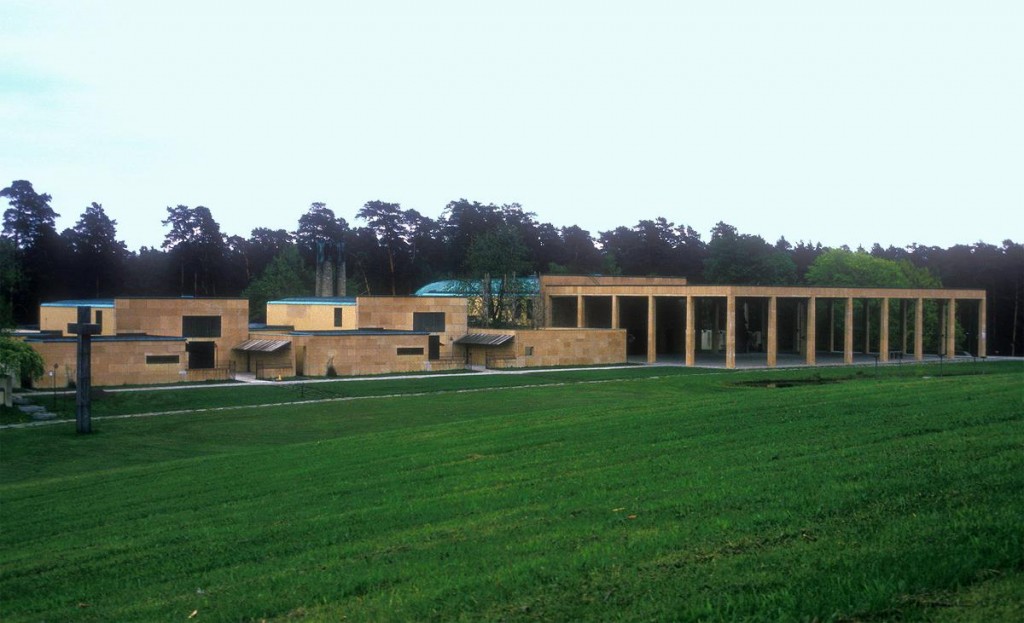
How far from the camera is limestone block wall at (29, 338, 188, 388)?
45.4 m

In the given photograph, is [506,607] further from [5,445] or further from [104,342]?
[104,342]

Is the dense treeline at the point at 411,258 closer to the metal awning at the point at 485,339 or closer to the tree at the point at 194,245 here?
the tree at the point at 194,245

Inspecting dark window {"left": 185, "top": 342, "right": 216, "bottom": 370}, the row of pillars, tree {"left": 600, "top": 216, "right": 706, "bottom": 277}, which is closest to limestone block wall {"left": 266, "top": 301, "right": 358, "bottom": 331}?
dark window {"left": 185, "top": 342, "right": 216, "bottom": 370}

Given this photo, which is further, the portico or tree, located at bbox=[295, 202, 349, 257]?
tree, located at bbox=[295, 202, 349, 257]

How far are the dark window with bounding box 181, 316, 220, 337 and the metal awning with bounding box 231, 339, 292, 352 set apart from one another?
61.9 inches

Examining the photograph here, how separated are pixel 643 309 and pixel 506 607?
69.9 metres

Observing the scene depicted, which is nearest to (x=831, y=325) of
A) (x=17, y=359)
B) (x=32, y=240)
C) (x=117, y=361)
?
(x=117, y=361)

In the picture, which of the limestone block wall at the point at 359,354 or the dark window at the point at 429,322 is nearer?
the limestone block wall at the point at 359,354

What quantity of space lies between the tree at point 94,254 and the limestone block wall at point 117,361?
44397 millimetres

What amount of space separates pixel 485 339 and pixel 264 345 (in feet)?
46.5

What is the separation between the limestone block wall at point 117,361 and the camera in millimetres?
45406

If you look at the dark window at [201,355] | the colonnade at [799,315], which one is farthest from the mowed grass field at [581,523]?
the colonnade at [799,315]

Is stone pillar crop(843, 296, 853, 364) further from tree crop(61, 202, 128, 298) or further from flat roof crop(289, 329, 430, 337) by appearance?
tree crop(61, 202, 128, 298)

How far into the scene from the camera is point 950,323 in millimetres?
70188
